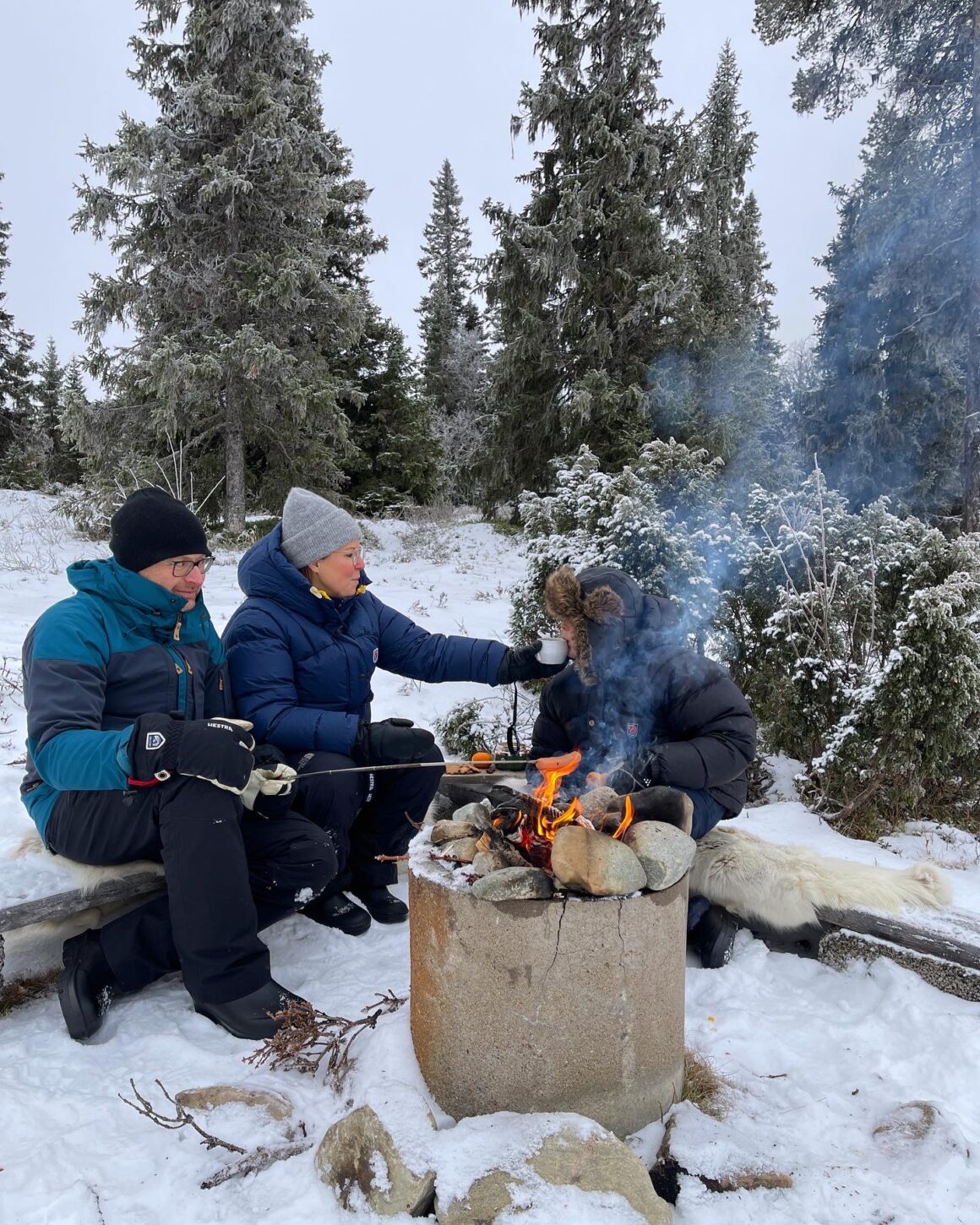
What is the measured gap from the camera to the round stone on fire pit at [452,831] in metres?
2.18

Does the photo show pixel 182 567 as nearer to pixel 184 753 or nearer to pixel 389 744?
pixel 184 753

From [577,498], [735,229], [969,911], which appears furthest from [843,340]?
[969,911]

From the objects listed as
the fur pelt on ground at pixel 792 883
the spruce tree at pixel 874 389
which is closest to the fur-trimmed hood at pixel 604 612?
Answer: the fur pelt on ground at pixel 792 883

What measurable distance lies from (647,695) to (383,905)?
137 centimetres

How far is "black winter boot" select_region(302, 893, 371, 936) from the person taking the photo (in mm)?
2967

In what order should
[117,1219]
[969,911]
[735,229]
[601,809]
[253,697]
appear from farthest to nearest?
[735,229], [253,697], [969,911], [601,809], [117,1219]

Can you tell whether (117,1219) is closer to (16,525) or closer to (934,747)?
(934,747)

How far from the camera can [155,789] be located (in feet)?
7.62

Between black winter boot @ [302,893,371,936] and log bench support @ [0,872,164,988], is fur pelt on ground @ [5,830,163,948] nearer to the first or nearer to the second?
log bench support @ [0,872,164,988]

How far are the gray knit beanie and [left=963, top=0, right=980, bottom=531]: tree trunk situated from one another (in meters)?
8.32

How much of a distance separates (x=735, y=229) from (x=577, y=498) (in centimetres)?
1316

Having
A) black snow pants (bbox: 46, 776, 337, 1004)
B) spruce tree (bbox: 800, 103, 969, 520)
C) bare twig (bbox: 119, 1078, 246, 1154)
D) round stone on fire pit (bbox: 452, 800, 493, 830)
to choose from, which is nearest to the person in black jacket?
round stone on fire pit (bbox: 452, 800, 493, 830)

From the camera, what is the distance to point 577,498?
521cm

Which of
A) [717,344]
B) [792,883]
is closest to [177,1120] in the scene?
[792,883]
